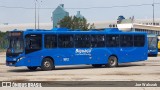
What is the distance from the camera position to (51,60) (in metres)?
28.5

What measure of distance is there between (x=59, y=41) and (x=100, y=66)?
15.6ft

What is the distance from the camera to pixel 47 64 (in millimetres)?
28188

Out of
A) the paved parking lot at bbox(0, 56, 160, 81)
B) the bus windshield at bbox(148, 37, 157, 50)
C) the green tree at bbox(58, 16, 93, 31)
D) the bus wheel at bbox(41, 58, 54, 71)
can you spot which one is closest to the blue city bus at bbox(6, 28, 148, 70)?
the bus wheel at bbox(41, 58, 54, 71)

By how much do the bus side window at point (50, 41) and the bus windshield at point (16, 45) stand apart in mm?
1553

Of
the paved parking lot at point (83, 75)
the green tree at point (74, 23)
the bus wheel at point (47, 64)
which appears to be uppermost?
the green tree at point (74, 23)

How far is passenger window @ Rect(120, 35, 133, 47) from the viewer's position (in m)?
32.2

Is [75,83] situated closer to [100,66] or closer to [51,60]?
[51,60]

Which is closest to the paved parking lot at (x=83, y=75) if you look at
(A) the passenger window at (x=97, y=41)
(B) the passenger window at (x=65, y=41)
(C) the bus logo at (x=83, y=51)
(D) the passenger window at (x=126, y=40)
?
(B) the passenger window at (x=65, y=41)

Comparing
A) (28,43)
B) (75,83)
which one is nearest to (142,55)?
(28,43)

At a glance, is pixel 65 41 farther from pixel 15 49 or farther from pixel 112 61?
pixel 112 61

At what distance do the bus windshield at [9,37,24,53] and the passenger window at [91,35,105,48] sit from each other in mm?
5394

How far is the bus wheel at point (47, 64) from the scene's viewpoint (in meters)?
28.0

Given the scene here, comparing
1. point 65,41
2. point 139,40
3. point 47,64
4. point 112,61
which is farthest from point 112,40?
point 47,64

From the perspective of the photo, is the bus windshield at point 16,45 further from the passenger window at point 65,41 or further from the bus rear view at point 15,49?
the passenger window at point 65,41
